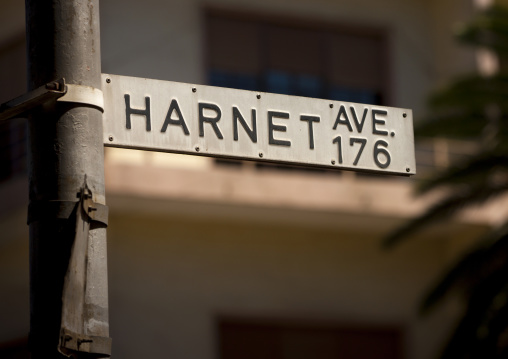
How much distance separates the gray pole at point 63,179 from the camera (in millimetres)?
3949

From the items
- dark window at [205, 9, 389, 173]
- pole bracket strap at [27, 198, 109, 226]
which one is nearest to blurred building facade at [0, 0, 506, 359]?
dark window at [205, 9, 389, 173]

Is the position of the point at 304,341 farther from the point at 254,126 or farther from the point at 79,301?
the point at 79,301

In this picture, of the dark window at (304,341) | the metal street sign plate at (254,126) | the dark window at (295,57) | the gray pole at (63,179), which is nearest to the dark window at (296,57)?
the dark window at (295,57)

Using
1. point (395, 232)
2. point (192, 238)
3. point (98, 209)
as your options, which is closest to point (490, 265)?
point (395, 232)

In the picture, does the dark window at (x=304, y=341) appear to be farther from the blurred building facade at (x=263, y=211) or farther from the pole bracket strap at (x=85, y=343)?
the pole bracket strap at (x=85, y=343)

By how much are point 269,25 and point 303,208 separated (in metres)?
3.36

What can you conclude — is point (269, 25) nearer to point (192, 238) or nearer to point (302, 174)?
point (302, 174)

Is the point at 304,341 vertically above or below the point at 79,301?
below

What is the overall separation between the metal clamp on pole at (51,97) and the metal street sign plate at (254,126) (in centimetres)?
17

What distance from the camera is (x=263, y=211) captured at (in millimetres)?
16312

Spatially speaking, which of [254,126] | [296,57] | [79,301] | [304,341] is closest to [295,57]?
[296,57]

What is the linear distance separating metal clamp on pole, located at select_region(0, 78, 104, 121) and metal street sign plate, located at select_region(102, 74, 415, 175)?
17 centimetres

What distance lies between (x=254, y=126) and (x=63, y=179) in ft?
3.24

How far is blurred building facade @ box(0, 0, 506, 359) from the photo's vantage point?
50.8 feet
